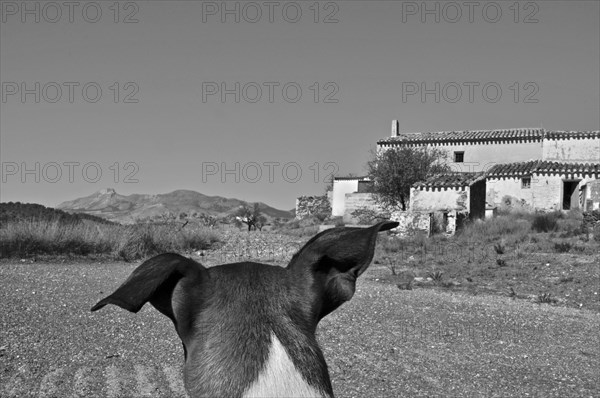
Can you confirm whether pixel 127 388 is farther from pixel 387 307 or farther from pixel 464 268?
pixel 464 268

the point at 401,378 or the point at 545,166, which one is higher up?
the point at 545,166

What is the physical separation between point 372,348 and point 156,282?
20.2 feet

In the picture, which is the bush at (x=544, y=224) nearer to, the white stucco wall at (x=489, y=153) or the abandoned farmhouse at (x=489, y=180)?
the abandoned farmhouse at (x=489, y=180)

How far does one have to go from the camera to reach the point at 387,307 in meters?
10.6

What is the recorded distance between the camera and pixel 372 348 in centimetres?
774

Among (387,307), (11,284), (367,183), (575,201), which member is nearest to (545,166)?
(575,201)

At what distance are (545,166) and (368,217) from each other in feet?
35.2

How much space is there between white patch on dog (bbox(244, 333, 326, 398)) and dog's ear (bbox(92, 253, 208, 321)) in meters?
0.39

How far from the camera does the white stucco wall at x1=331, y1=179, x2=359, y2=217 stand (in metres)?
44.4

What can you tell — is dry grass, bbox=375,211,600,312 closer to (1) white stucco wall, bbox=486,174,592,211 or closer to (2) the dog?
(1) white stucco wall, bbox=486,174,592,211

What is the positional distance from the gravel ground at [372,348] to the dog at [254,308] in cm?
386

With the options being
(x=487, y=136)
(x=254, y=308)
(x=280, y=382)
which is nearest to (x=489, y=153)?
(x=487, y=136)

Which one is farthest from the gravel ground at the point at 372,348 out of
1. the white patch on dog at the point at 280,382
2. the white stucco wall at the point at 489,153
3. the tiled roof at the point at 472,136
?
the tiled roof at the point at 472,136

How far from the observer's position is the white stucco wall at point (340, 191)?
146 feet
